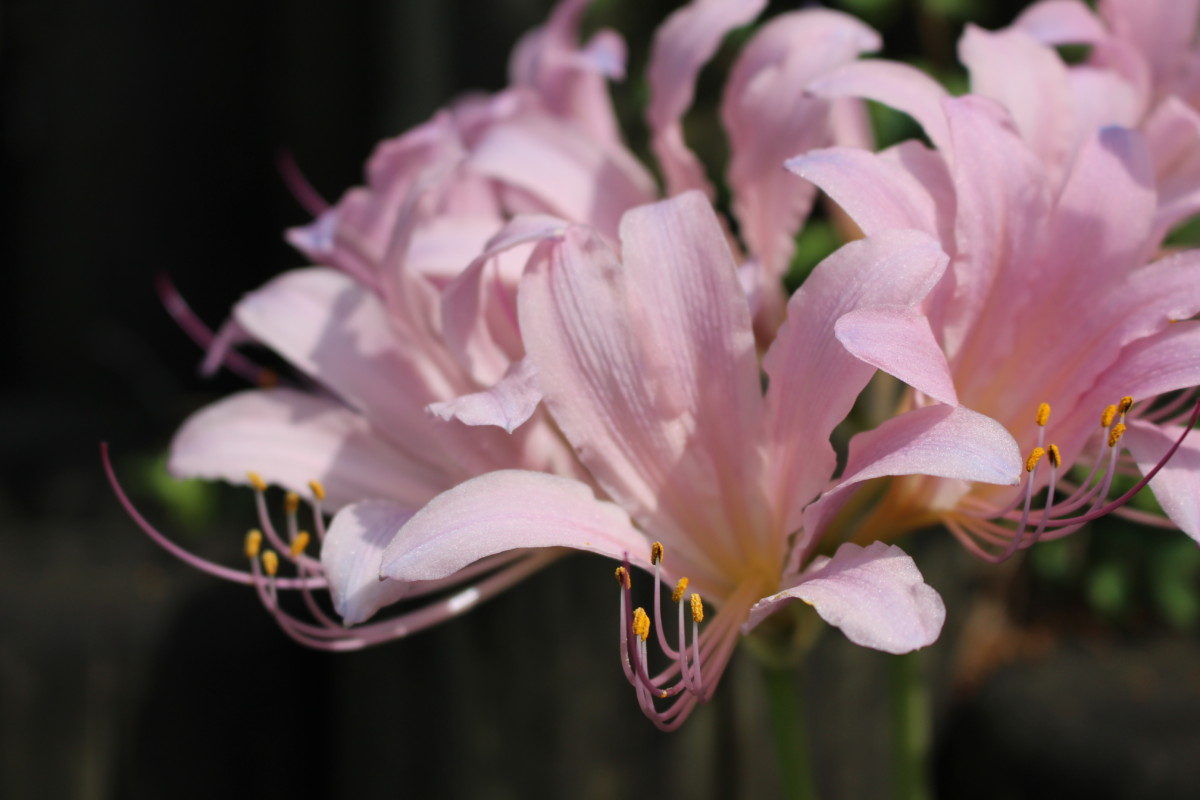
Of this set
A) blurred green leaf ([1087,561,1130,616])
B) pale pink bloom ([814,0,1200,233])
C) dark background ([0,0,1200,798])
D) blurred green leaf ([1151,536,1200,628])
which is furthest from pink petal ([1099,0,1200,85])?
blurred green leaf ([1087,561,1130,616])

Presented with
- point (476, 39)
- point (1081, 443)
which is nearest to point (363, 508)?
point (1081, 443)

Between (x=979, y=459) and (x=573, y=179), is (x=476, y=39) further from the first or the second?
(x=979, y=459)

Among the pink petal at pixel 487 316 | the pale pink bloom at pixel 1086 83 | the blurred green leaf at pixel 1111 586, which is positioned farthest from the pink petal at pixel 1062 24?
the blurred green leaf at pixel 1111 586

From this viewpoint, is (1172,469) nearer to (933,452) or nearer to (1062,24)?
(933,452)

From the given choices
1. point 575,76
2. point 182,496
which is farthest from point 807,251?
point 182,496

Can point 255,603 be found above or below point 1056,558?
above

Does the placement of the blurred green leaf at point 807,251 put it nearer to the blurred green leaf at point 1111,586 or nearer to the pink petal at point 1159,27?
the pink petal at point 1159,27
